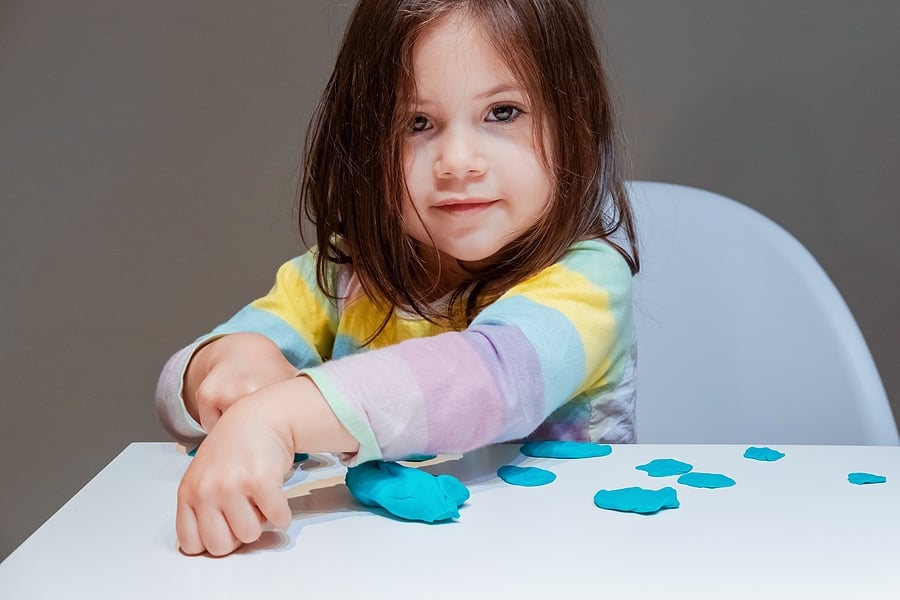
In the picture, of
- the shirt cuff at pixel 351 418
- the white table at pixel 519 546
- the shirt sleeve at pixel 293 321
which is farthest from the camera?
the shirt sleeve at pixel 293 321

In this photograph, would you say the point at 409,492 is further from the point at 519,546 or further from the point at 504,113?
the point at 504,113

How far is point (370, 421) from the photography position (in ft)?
1.83

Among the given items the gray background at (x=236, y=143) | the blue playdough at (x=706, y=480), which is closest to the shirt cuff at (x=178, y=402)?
the blue playdough at (x=706, y=480)

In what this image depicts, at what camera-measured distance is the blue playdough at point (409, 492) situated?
528 millimetres

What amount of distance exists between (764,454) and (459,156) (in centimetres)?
27

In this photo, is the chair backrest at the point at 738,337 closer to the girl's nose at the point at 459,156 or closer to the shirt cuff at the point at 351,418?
the girl's nose at the point at 459,156

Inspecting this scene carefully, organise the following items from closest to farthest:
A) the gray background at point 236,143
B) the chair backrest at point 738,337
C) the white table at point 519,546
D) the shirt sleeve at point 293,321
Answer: the white table at point 519,546
the shirt sleeve at point 293,321
the chair backrest at point 738,337
the gray background at point 236,143

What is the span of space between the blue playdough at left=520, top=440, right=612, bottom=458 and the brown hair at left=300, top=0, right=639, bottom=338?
14 centimetres

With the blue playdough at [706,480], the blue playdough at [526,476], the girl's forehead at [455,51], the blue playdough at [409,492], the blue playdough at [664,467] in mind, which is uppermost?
the girl's forehead at [455,51]

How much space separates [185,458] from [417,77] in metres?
0.29

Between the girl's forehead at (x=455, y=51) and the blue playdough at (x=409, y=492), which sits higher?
the girl's forehead at (x=455, y=51)

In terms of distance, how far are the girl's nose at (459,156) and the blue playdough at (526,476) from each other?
204 millimetres

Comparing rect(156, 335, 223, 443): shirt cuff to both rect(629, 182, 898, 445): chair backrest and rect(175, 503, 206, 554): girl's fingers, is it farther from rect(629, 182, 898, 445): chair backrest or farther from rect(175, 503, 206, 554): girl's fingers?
rect(629, 182, 898, 445): chair backrest

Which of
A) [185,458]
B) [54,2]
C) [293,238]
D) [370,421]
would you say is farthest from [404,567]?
[54,2]
